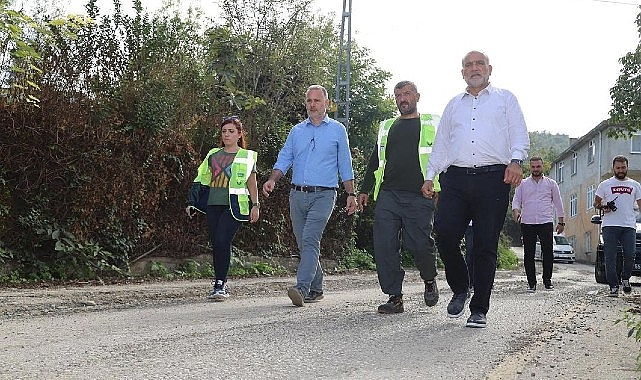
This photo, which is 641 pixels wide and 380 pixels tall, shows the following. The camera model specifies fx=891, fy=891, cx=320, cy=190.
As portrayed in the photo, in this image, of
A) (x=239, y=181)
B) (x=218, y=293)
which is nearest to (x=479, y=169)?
(x=239, y=181)

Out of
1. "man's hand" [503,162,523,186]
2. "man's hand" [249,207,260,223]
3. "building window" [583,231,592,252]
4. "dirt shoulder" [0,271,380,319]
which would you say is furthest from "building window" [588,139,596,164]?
"man's hand" [503,162,523,186]

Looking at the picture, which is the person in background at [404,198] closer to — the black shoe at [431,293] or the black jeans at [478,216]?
the black shoe at [431,293]

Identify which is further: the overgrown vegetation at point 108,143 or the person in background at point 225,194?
the overgrown vegetation at point 108,143

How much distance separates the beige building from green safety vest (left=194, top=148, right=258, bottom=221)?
46.6 meters

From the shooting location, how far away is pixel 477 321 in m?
6.59

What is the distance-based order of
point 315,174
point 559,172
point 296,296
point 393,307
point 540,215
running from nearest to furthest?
point 393,307 < point 296,296 < point 315,174 < point 540,215 < point 559,172

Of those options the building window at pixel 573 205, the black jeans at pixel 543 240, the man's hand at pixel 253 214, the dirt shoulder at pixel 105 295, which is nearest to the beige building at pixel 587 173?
the building window at pixel 573 205

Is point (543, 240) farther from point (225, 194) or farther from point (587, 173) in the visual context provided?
point (587, 173)

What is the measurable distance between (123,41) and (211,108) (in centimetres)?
245

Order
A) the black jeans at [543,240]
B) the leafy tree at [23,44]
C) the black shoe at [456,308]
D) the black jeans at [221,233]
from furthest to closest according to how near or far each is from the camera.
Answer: the black jeans at [543,240]
the black jeans at [221,233]
the leafy tree at [23,44]
the black shoe at [456,308]

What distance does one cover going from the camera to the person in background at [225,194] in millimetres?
9031

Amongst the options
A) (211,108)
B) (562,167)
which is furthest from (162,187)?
(562,167)

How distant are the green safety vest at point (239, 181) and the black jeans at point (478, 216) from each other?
2.66 m

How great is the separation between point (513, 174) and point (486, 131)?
460 mm
